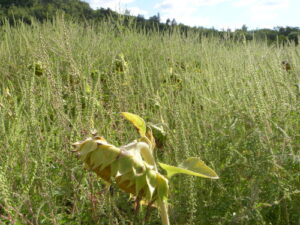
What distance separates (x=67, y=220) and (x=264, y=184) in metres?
0.62

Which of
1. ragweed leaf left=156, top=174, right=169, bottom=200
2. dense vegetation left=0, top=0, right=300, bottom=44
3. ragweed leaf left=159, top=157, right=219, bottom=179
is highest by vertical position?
dense vegetation left=0, top=0, right=300, bottom=44

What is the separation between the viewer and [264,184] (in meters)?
1.08

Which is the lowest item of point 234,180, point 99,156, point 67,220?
point 67,220

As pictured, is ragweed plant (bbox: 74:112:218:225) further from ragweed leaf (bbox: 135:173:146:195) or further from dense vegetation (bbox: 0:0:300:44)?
dense vegetation (bbox: 0:0:300:44)

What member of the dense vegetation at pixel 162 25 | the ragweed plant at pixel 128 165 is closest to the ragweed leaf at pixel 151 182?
the ragweed plant at pixel 128 165

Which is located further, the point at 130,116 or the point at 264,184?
the point at 264,184

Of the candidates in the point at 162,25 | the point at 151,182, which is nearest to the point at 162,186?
the point at 151,182

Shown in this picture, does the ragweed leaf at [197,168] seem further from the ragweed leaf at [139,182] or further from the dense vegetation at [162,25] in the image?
the dense vegetation at [162,25]

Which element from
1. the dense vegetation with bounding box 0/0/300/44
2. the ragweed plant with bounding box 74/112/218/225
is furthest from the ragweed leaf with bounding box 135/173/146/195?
the dense vegetation with bounding box 0/0/300/44

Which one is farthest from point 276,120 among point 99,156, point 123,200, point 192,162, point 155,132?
point 99,156

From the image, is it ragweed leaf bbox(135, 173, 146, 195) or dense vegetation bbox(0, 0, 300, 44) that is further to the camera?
dense vegetation bbox(0, 0, 300, 44)

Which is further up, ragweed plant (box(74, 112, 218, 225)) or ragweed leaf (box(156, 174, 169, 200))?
ragweed plant (box(74, 112, 218, 225))

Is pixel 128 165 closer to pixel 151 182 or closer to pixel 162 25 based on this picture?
pixel 151 182

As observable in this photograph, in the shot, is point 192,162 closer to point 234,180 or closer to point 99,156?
point 99,156
